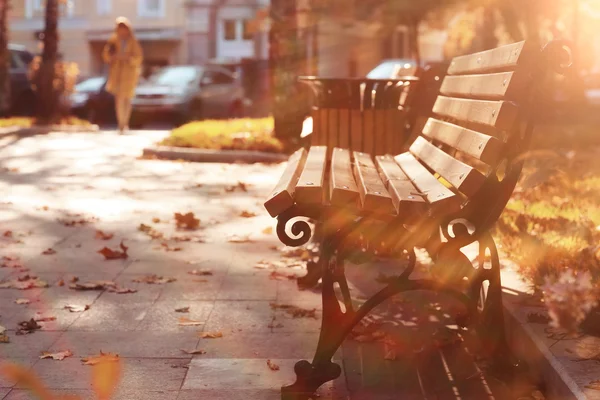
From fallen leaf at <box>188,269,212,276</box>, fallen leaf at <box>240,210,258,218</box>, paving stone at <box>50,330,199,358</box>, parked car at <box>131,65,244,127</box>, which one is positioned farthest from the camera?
parked car at <box>131,65,244,127</box>

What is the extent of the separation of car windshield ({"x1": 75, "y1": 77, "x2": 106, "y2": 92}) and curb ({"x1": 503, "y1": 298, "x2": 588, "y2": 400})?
2325 centimetres

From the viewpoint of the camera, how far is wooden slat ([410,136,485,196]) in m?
3.63

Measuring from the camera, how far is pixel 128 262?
6047mm

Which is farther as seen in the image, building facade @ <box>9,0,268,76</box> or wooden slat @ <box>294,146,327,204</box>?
building facade @ <box>9,0,268,76</box>

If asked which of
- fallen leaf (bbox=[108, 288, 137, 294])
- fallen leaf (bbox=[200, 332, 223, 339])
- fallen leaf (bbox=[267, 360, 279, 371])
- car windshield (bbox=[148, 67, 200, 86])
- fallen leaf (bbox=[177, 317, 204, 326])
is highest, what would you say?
car windshield (bbox=[148, 67, 200, 86])

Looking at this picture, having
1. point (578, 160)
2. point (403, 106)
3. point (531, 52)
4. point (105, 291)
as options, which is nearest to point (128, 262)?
point (105, 291)

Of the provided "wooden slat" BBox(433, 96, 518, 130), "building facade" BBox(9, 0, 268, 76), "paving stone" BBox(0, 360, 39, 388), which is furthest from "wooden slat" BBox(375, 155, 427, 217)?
"building facade" BBox(9, 0, 268, 76)

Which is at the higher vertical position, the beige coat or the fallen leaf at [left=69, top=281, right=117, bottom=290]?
the beige coat

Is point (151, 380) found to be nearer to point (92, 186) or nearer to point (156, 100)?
point (92, 186)

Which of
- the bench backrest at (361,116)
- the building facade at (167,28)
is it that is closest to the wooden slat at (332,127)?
the bench backrest at (361,116)

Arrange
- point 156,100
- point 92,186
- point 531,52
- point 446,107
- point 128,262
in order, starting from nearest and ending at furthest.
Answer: point 531,52
point 446,107
point 128,262
point 92,186
point 156,100

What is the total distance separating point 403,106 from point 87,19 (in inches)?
1783

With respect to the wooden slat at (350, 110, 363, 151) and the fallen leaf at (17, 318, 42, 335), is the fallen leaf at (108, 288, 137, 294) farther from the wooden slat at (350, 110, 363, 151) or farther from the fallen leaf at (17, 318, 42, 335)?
the wooden slat at (350, 110, 363, 151)

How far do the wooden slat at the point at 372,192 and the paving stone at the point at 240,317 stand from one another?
836 mm
